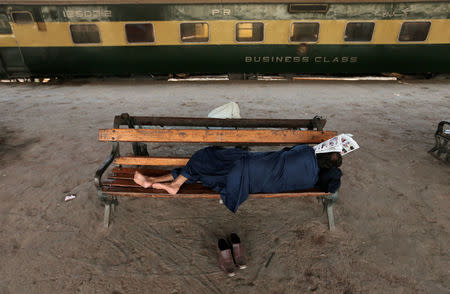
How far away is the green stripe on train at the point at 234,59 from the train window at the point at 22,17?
87 centimetres

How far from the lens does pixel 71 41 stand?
9.34 m

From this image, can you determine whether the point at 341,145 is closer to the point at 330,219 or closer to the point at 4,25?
the point at 330,219

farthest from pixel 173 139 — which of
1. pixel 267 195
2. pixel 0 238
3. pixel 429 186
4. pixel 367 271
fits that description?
pixel 429 186

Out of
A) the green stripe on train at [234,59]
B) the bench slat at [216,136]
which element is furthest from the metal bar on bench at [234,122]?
the green stripe on train at [234,59]

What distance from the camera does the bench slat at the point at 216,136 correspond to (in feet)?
9.13

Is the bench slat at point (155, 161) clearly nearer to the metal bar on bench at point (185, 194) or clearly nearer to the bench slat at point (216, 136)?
the bench slat at point (216, 136)

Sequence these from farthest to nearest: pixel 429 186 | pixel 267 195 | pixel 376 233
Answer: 1. pixel 429 186
2. pixel 376 233
3. pixel 267 195

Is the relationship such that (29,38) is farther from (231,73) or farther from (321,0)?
(321,0)

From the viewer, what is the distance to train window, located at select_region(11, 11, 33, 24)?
899 cm

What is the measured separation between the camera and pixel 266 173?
8.17ft

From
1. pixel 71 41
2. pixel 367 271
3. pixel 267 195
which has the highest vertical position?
pixel 71 41

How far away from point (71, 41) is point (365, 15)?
33.1ft

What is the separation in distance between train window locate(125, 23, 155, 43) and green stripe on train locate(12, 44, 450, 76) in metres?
0.26

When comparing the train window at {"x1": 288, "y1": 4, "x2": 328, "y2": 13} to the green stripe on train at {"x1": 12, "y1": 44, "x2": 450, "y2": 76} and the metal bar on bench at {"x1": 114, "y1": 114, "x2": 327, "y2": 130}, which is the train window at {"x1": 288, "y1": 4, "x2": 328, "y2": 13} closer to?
the green stripe on train at {"x1": 12, "y1": 44, "x2": 450, "y2": 76}
